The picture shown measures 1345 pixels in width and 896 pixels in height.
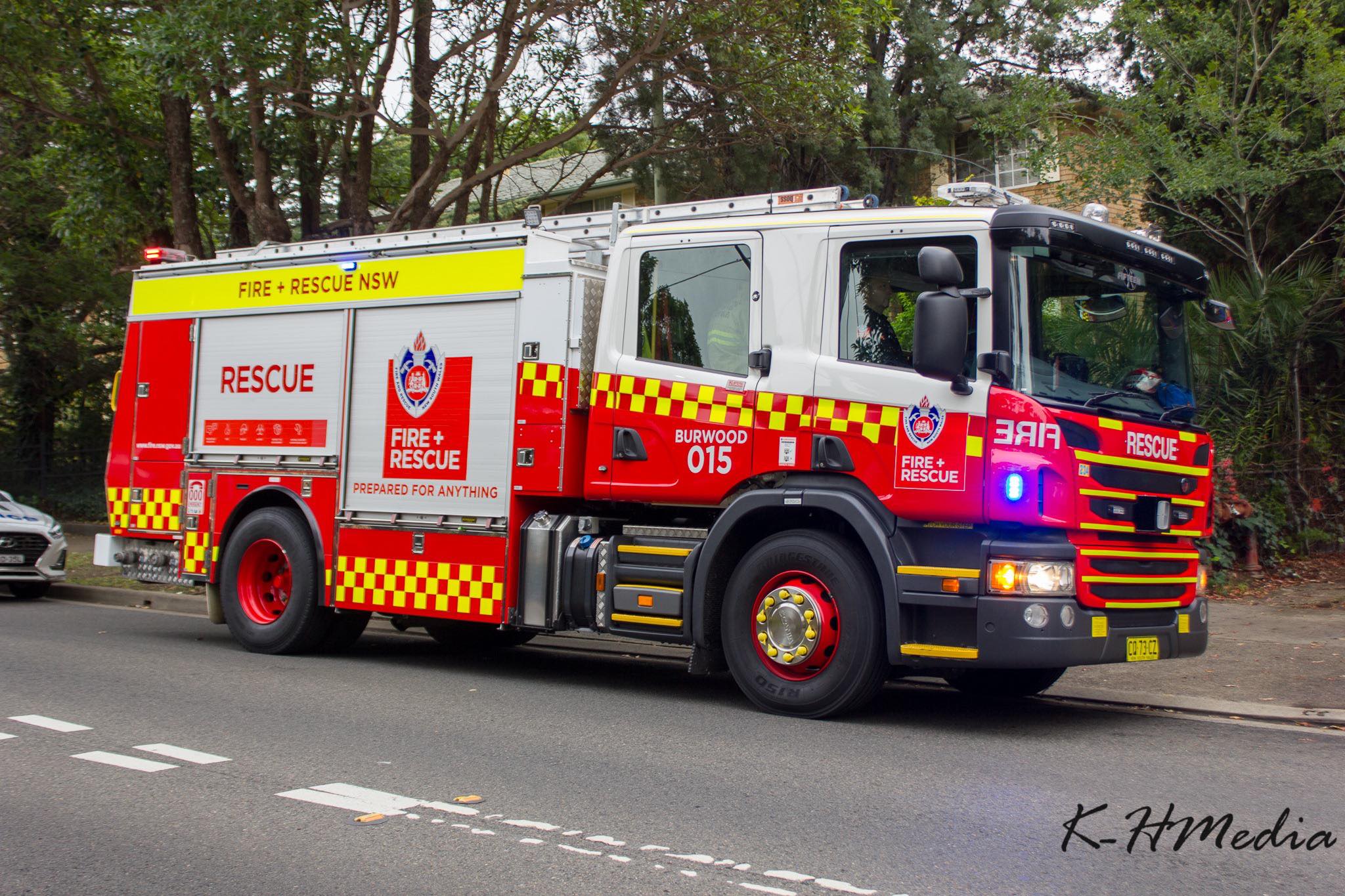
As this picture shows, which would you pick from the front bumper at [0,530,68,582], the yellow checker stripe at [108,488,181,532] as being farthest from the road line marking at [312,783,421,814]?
→ the front bumper at [0,530,68,582]

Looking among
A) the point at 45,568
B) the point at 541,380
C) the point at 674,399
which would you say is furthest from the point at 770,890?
the point at 45,568

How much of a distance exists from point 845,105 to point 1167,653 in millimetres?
10166

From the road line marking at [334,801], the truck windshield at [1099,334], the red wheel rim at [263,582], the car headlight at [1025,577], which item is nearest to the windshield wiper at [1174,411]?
the truck windshield at [1099,334]

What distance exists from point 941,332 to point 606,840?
3160 mm

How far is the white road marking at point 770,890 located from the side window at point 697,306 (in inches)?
155

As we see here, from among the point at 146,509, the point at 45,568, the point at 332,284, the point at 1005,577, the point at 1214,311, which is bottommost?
the point at 45,568

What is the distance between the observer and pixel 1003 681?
27.8 feet

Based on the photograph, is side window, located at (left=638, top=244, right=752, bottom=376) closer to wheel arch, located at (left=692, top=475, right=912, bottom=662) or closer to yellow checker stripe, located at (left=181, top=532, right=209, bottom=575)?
wheel arch, located at (left=692, top=475, right=912, bottom=662)

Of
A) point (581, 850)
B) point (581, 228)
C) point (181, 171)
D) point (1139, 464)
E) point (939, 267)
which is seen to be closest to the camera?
point (581, 850)

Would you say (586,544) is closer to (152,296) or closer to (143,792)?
(143,792)

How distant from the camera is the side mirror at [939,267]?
6602 mm

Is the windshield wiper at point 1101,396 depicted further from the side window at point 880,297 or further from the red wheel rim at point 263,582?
the red wheel rim at point 263,582

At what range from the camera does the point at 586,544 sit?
8461mm

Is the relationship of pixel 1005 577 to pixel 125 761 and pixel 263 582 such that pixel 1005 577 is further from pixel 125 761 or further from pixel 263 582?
pixel 263 582
